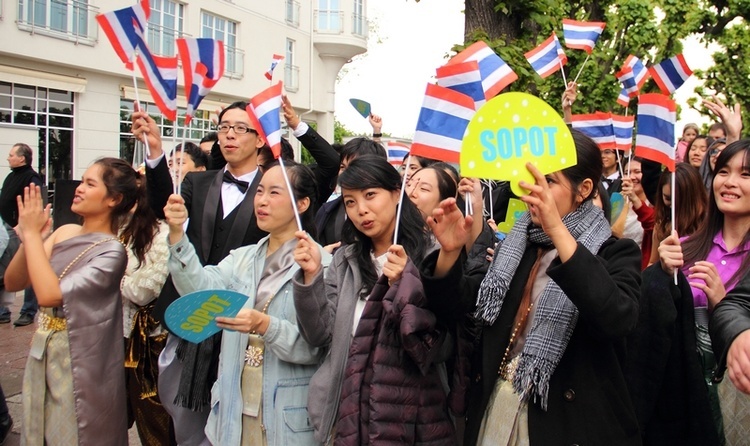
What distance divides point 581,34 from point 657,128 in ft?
10.9

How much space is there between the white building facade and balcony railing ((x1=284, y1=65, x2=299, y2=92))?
0.23 ft

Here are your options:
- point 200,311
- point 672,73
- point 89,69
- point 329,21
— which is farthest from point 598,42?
point 329,21

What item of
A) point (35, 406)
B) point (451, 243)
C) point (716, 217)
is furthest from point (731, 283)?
point (35, 406)

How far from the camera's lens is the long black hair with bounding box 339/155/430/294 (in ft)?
8.29

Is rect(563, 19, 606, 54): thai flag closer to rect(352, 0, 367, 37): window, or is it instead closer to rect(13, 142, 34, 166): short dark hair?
rect(13, 142, 34, 166): short dark hair

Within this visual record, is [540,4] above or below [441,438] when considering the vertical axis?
above

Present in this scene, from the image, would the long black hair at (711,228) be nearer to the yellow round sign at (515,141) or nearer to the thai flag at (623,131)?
the yellow round sign at (515,141)

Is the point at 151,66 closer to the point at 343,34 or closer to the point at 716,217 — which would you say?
the point at 716,217

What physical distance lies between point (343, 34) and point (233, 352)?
2172 cm

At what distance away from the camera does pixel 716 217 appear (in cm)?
261

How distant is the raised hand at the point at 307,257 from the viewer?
7.84 ft

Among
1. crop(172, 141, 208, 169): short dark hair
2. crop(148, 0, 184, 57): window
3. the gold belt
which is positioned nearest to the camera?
the gold belt

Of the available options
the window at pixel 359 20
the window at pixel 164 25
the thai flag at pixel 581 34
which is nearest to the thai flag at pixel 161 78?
the thai flag at pixel 581 34

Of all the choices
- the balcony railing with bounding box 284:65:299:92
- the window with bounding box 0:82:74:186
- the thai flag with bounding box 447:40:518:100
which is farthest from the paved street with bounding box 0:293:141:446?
the balcony railing with bounding box 284:65:299:92
